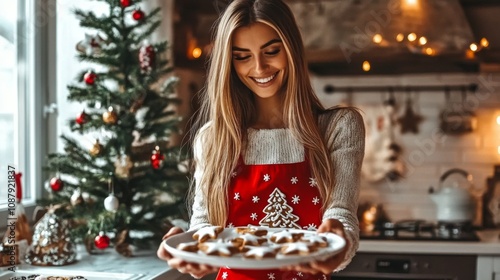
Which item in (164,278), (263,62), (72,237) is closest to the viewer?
(263,62)

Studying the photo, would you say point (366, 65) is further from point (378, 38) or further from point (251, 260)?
point (251, 260)

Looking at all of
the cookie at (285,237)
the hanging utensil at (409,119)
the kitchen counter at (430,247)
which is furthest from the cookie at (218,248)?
the hanging utensil at (409,119)

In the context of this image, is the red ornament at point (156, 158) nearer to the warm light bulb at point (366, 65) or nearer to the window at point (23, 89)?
the window at point (23, 89)

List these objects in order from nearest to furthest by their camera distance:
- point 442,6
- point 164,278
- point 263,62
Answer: point 263,62 < point 164,278 < point 442,6

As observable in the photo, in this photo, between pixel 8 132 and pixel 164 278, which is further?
pixel 8 132

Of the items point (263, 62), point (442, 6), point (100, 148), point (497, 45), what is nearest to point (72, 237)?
point (100, 148)

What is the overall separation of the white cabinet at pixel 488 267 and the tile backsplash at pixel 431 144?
1.89 feet

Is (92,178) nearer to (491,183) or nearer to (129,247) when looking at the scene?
(129,247)

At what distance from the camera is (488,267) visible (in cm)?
271

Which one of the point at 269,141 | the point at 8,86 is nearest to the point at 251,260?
the point at 269,141

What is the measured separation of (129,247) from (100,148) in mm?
335

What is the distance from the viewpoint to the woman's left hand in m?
1.18

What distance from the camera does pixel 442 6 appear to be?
3.00 m

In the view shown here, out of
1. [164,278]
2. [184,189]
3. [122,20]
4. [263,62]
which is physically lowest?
[164,278]
